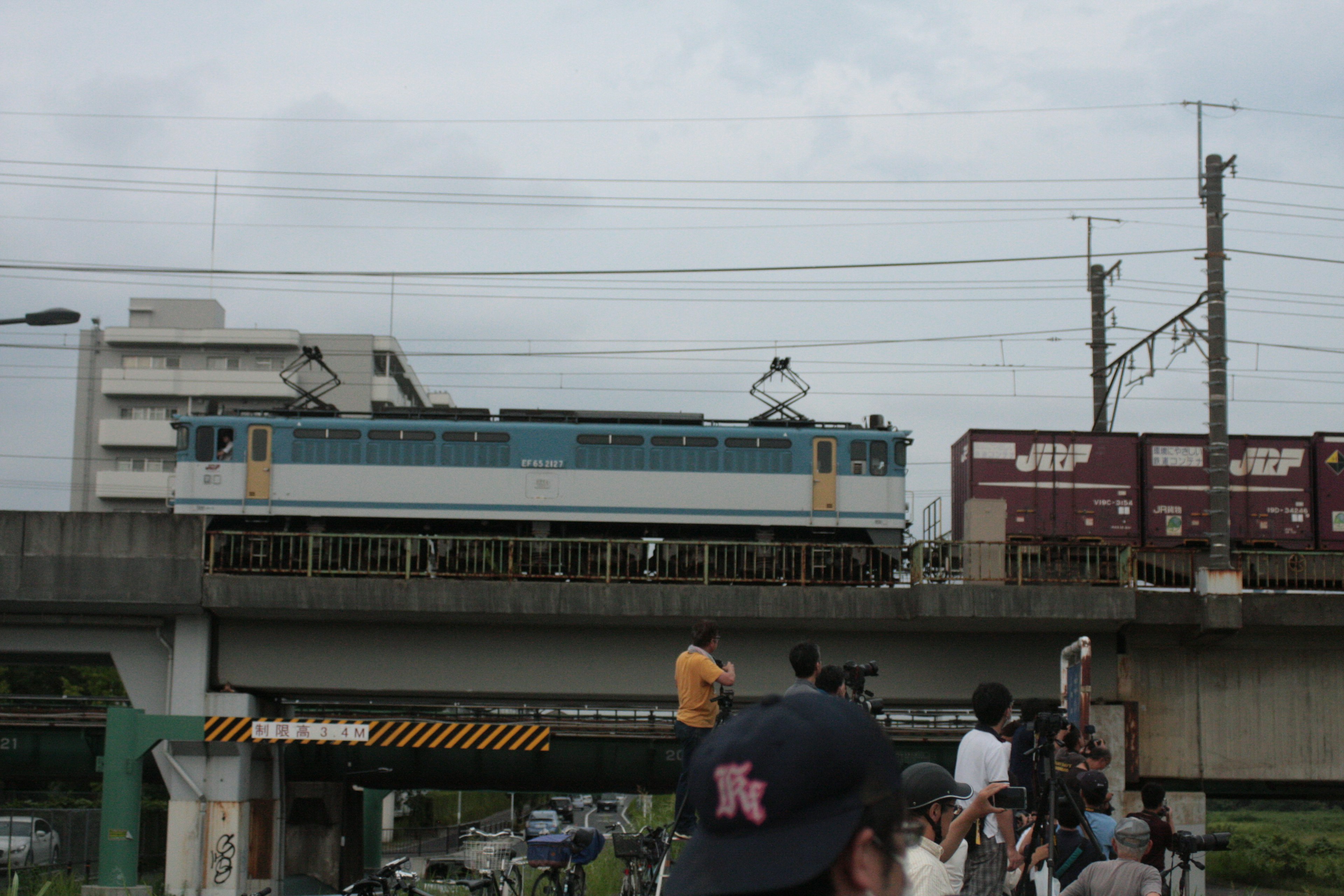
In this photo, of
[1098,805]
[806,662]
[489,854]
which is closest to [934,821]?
[806,662]

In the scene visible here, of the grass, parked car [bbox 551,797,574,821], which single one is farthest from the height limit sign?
the grass

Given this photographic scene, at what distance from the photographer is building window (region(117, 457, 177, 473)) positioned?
80.5 meters

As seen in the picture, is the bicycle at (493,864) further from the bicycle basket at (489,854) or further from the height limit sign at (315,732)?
the height limit sign at (315,732)

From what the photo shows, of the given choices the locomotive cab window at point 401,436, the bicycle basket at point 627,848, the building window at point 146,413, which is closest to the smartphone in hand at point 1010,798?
the bicycle basket at point 627,848

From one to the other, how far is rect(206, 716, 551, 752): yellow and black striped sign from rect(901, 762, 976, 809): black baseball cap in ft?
53.4

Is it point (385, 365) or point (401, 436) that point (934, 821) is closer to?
point (401, 436)

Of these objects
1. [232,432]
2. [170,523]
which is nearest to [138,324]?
[232,432]

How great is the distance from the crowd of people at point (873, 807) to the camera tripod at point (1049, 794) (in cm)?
2

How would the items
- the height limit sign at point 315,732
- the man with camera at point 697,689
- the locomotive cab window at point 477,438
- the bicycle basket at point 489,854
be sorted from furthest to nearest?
the locomotive cab window at point 477,438 → the height limit sign at point 315,732 → the bicycle basket at point 489,854 → the man with camera at point 697,689

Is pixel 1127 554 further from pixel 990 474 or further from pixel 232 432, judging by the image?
pixel 232 432

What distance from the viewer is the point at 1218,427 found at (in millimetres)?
21281

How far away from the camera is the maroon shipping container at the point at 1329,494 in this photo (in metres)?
27.3

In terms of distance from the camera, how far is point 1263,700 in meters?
21.5

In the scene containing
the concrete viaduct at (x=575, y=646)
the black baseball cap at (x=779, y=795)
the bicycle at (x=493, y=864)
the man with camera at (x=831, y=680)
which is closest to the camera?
the black baseball cap at (x=779, y=795)
